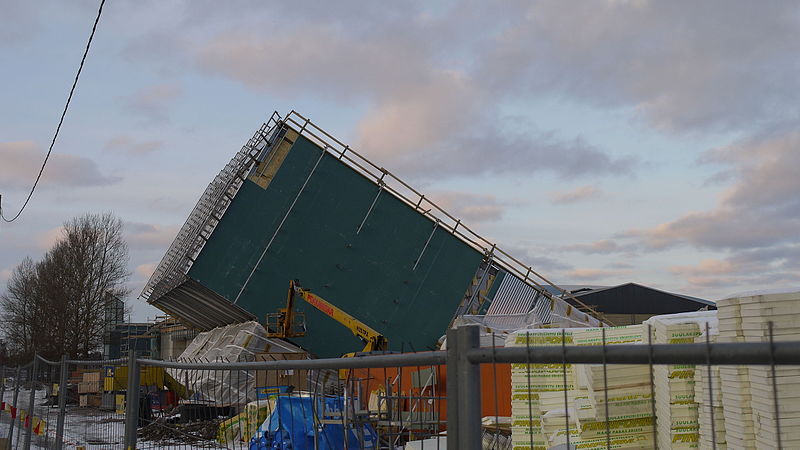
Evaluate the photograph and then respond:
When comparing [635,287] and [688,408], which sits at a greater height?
[635,287]

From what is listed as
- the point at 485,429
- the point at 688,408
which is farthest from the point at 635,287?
the point at 688,408

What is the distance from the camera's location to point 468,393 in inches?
140

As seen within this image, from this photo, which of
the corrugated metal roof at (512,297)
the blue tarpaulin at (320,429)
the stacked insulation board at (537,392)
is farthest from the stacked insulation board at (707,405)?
the corrugated metal roof at (512,297)

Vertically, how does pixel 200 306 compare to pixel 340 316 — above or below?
above

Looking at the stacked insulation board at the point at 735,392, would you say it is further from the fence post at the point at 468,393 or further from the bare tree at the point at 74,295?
the bare tree at the point at 74,295

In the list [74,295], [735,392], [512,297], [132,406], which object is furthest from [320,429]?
[74,295]

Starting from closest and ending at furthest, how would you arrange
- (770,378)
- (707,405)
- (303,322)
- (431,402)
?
(770,378) < (431,402) < (707,405) < (303,322)

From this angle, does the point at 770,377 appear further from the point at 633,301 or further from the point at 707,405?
the point at 633,301

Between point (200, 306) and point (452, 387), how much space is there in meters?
34.9

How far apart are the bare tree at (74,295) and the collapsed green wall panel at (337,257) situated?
36.4m

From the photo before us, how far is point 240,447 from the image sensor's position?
6590mm

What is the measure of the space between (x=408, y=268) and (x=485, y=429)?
19.5 meters

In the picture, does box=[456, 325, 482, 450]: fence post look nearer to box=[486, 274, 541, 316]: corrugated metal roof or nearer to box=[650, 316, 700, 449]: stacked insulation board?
box=[650, 316, 700, 449]: stacked insulation board

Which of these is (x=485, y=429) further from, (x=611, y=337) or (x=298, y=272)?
(x=298, y=272)
